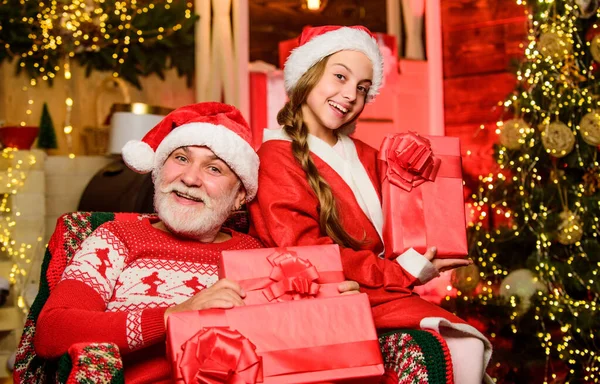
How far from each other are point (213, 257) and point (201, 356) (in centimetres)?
59

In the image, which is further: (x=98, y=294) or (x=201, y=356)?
(x=98, y=294)

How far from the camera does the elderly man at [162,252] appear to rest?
1.78 m

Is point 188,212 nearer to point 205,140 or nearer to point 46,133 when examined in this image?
point 205,140

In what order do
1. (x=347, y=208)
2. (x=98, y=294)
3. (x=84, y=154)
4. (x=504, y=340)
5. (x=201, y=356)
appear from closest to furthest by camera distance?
(x=201, y=356) → (x=98, y=294) → (x=347, y=208) → (x=504, y=340) → (x=84, y=154)

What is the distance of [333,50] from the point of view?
237 centimetres

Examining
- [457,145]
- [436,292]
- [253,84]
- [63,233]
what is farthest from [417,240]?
[253,84]

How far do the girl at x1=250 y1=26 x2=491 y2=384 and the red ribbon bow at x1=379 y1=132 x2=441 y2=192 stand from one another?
0.49 ft

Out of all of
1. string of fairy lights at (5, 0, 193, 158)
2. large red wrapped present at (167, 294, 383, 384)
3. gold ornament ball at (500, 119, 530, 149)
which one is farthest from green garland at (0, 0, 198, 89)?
large red wrapped present at (167, 294, 383, 384)

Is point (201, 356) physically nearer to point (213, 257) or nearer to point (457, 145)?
point (213, 257)

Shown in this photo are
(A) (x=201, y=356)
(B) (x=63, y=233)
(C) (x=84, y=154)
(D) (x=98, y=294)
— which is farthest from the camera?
(C) (x=84, y=154)

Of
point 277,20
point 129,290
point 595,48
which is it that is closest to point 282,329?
point 129,290

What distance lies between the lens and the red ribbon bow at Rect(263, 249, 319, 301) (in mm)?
1800

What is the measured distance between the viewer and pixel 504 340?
3660mm

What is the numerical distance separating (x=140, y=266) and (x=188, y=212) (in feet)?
0.64
